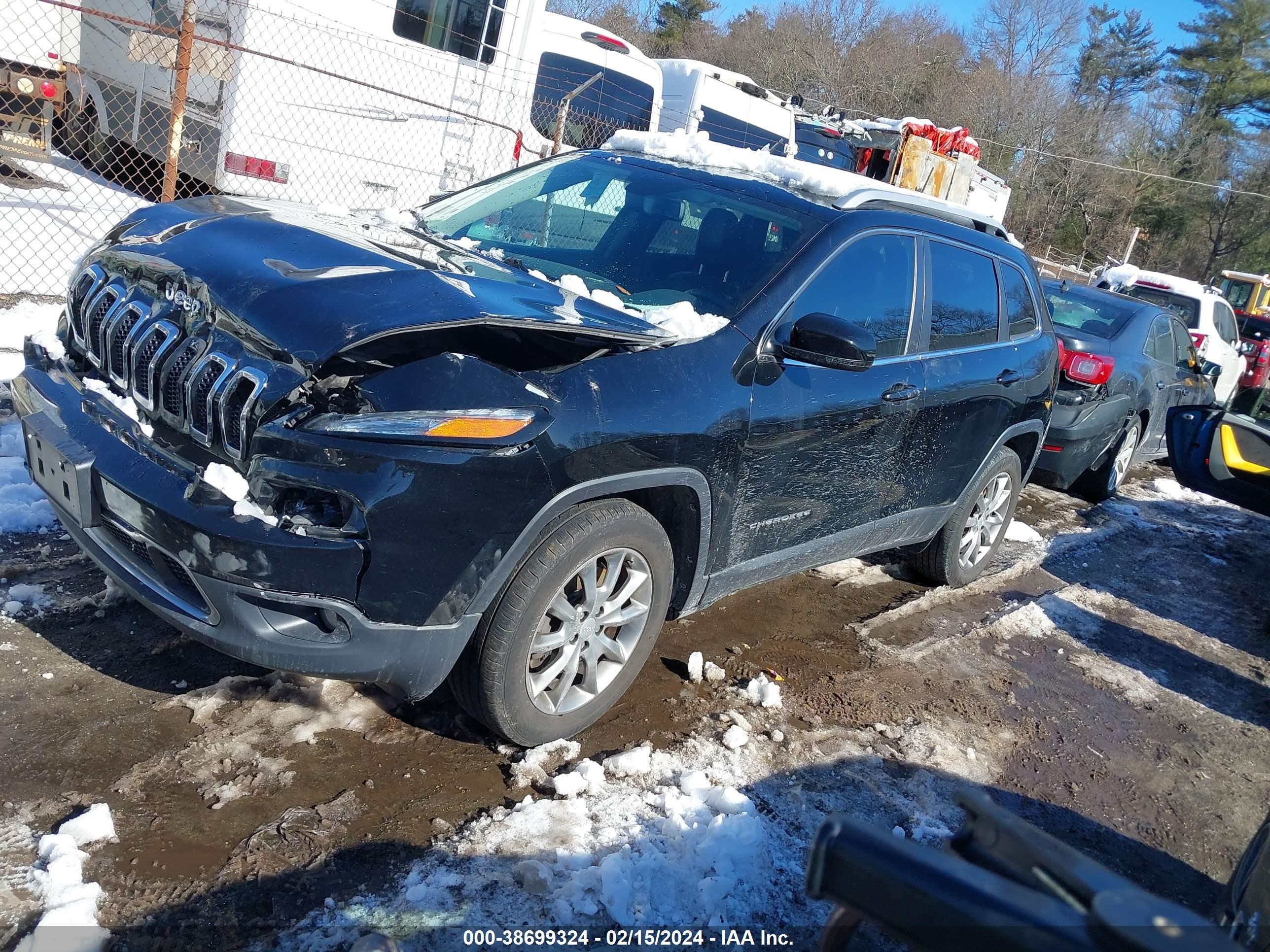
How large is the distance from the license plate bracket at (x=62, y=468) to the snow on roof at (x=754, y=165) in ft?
8.66

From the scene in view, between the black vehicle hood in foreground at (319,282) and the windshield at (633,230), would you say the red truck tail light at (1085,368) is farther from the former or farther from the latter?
the black vehicle hood in foreground at (319,282)

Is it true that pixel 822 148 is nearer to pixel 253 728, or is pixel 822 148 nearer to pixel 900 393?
pixel 900 393

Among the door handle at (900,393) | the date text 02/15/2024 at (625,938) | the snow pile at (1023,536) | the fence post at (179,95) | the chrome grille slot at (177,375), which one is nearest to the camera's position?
the date text 02/15/2024 at (625,938)

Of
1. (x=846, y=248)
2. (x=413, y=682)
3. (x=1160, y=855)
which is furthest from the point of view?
(x=846, y=248)

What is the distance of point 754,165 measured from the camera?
169 inches

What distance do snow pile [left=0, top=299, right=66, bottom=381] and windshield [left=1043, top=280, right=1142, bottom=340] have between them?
731 cm

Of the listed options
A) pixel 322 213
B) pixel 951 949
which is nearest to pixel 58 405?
pixel 322 213

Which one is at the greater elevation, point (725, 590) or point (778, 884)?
point (725, 590)

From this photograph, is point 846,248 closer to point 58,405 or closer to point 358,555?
point 358,555

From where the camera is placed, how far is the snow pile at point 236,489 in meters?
2.50

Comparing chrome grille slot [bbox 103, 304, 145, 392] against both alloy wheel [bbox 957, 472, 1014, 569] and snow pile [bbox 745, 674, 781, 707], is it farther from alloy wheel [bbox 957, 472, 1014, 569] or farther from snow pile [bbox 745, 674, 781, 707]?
alloy wheel [bbox 957, 472, 1014, 569]

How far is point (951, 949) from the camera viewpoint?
1120 mm

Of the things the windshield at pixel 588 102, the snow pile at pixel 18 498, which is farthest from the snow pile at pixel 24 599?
the windshield at pixel 588 102

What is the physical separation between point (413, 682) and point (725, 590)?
4.40 feet
